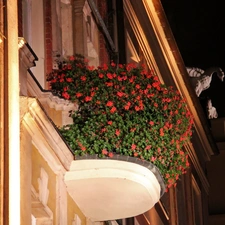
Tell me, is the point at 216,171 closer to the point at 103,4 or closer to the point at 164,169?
the point at 103,4

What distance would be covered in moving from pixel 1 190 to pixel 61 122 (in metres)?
4.00

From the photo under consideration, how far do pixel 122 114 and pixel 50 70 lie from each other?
157 cm

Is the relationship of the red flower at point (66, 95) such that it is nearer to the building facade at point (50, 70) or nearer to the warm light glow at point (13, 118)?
the building facade at point (50, 70)

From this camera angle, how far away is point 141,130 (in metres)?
16.1

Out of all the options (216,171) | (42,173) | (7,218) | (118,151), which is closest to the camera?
(7,218)

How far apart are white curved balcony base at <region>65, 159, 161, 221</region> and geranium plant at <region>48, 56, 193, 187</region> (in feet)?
0.80

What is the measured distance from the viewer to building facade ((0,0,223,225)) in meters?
12.5

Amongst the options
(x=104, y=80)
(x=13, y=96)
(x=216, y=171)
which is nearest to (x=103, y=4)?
(x=104, y=80)

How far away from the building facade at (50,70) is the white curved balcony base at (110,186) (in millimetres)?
147

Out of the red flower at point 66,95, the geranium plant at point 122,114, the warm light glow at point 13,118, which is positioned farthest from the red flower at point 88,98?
the warm light glow at point 13,118

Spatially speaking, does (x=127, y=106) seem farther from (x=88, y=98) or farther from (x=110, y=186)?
(x=110, y=186)

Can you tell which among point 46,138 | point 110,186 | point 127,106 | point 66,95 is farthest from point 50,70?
point 46,138

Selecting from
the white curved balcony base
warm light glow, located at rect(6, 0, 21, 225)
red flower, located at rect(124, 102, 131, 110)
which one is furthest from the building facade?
red flower, located at rect(124, 102, 131, 110)

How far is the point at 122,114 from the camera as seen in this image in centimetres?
1602
